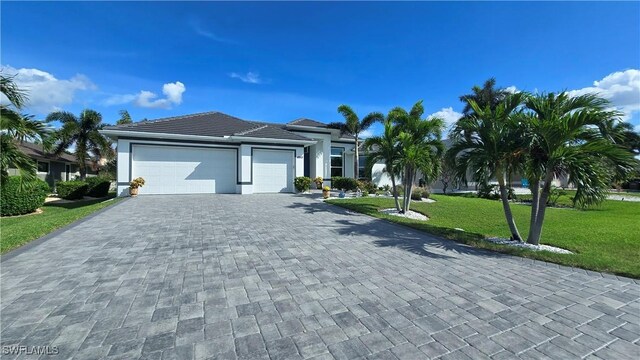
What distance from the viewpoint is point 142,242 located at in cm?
596

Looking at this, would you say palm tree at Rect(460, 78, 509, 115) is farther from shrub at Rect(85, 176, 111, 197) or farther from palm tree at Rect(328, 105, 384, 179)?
shrub at Rect(85, 176, 111, 197)

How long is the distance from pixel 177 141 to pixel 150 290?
14443 mm

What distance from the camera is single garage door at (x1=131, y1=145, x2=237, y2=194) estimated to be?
15.7 metres

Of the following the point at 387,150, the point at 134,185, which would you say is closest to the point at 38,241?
the point at 134,185

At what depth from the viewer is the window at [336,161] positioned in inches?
915

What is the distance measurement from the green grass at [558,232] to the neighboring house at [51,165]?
26586 mm

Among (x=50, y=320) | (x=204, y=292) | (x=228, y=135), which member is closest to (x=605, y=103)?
(x=204, y=292)

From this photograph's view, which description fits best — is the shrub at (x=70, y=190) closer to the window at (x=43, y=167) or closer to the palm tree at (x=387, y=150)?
the window at (x=43, y=167)

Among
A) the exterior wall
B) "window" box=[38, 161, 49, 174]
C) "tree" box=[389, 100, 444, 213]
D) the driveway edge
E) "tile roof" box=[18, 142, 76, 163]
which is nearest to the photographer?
the driveway edge

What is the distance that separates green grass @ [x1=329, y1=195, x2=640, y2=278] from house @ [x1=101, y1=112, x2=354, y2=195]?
619cm

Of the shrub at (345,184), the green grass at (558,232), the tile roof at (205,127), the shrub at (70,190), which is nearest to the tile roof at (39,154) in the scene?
the shrub at (70,190)

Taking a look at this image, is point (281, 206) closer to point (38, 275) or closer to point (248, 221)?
point (248, 221)

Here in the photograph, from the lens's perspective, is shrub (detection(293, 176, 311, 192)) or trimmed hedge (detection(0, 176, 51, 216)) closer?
trimmed hedge (detection(0, 176, 51, 216))

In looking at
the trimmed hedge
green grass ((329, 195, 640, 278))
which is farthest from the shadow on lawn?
the trimmed hedge
